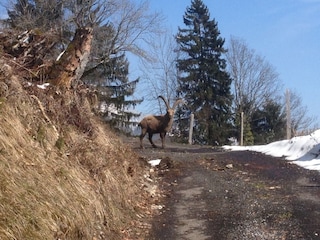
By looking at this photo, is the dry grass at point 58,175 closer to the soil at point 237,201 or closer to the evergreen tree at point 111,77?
the soil at point 237,201

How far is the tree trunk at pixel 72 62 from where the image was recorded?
33.7 ft

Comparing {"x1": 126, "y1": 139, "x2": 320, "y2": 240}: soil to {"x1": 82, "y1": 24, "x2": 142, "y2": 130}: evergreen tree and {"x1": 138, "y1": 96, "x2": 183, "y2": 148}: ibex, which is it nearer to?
{"x1": 138, "y1": 96, "x2": 183, "y2": 148}: ibex

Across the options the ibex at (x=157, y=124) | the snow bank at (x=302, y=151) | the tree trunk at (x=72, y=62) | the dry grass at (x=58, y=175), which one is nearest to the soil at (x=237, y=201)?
the snow bank at (x=302, y=151)

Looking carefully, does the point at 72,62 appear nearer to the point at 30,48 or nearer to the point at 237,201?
the point at 30,48

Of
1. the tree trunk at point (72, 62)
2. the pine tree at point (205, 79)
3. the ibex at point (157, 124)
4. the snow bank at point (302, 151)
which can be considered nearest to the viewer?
the tree trunk at point (72, 62)

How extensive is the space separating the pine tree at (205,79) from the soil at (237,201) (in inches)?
1101

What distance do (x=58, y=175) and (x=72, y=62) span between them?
4446 mm

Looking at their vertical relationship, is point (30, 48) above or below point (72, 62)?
above

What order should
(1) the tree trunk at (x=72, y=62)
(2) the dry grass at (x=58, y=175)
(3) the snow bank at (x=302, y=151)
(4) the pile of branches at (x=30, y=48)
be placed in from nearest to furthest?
(2) the dry grass at (x=58, y=175)
(4) the pile of branches at (x=30, y=48)
(1) the tree trunk at (x=72, y=62)
(3) the snow bank at (x=302, y=151)

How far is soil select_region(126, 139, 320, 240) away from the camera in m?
7.62

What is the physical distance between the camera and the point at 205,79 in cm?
4569

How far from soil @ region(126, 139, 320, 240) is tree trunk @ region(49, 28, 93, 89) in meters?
3.29

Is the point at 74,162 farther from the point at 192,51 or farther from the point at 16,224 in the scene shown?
the point at 192,51

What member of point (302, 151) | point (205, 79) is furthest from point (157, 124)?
point (205, 79)
